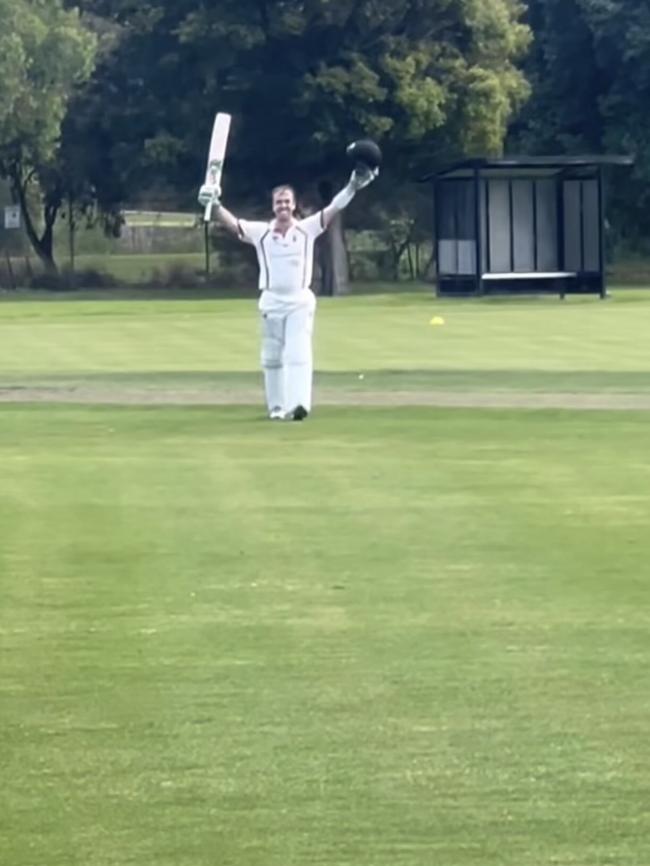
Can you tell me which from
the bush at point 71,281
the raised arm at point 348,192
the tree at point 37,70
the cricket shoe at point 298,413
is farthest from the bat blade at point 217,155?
the bush at point 71,281

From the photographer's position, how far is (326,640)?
9.30 metres

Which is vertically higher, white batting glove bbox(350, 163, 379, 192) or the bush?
white batting glove bbox(350, 163, 379, 192)

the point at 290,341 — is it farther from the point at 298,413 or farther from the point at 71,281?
the point at 71,281

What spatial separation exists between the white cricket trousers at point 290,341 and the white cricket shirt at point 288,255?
82mm

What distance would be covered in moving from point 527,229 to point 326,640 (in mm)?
46524

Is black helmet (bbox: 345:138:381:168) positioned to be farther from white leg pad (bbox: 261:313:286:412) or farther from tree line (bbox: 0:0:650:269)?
tree line (bbox: 0:0:650:269)

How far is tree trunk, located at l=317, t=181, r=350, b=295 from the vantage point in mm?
63719

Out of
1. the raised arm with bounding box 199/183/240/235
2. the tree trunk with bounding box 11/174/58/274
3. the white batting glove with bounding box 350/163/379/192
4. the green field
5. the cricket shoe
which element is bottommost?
the tree trunk with bounding box 11/174/58/274

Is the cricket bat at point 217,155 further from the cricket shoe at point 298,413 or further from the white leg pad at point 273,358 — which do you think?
the cricket shoe at point 298,413

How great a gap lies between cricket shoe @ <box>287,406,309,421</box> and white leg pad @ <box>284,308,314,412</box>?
0.30 ft

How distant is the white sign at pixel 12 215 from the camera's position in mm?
67938

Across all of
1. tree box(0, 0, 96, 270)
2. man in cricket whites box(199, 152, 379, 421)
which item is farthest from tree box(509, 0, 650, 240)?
man in cricket whites box(199, 152, 379, 421)

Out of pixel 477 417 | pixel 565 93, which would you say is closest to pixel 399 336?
pixel 477 417

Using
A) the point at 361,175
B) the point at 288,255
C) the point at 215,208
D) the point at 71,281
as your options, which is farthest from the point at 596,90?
the point at 288,255
